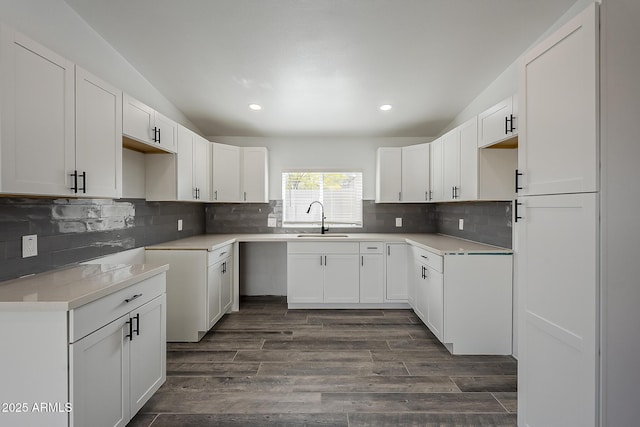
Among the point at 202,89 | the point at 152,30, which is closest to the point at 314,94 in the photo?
the point at 202,89

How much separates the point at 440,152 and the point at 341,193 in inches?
58.3

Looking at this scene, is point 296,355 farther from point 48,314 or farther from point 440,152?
point 440,152

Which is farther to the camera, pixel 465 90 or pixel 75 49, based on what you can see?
pixel 465 90

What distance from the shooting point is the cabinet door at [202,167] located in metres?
3.23

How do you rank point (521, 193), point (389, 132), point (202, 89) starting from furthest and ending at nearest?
point (389, 132) → point (202, 89) → point (521, 193)

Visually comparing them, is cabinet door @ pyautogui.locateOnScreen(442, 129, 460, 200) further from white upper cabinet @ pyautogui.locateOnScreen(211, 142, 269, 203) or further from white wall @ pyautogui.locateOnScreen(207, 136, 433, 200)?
Answer: white upper cabinet @ pyautogui.locateOnScreen(211, 142, 269, 203)

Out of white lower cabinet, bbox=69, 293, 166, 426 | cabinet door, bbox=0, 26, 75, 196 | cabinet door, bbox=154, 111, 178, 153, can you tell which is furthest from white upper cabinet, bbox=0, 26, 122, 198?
white lower cabinet, bbox=69, 293, 166, 426

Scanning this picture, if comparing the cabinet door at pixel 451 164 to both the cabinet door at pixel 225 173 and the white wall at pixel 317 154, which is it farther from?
the cabinet door at pixel 225 173

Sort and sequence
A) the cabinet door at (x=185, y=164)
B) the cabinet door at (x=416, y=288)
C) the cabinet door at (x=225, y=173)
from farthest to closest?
the cabinet door at (x=225, y=173), the cabinet door at (x=416, y=288), the cabinet door at (x=185, y=164)

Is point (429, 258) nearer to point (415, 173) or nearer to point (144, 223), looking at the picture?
point (415, 173)

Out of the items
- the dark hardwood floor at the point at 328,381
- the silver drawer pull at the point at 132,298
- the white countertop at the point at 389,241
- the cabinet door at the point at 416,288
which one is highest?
the white countertop at the point at 389,241

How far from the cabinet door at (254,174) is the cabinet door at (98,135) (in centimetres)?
195

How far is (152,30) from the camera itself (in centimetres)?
202

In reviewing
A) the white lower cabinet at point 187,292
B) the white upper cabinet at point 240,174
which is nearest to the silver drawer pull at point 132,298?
the white lower cabinet at point 187,292
